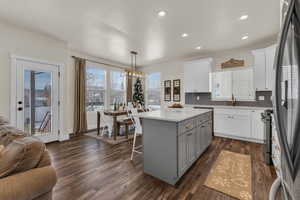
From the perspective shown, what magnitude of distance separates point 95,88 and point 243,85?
518cm

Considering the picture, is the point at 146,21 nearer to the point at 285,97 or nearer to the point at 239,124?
the point at 285,97

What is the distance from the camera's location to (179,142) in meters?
1.89

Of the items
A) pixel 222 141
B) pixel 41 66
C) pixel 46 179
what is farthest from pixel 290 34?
pixel 41 66

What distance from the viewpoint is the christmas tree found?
6.34 m

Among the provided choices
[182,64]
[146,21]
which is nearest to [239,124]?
[182,64]

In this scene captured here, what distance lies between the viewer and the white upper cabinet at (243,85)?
4.02 m

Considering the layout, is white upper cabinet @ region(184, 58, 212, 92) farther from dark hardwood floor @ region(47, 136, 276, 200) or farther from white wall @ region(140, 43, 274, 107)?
dark hardwood floor @ region(47, 136, 276, 200)

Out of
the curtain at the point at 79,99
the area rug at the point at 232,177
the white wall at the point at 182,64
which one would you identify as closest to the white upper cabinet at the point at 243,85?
the white wall at the point at 182,64

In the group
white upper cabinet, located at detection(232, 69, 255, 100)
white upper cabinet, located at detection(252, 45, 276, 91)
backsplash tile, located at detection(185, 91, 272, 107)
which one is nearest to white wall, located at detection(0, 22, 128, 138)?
backsplash tile, located at detection(185, 91, 272, 107)

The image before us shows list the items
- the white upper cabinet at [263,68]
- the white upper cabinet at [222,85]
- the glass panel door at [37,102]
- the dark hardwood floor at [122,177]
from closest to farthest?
1. the dark hardwood floor at [122,177]
2. the glass panel door at [37,102]
3. the white upper cabinet at [263,68]
4. the white upper cabinet at [222,85]

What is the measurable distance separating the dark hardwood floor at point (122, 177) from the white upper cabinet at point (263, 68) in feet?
5.46

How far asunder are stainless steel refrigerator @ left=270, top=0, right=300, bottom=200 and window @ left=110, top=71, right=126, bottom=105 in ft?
18.5

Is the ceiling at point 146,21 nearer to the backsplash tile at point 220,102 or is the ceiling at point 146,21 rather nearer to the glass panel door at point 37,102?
the glass panel door at point 37,102

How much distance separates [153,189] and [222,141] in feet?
9.32
